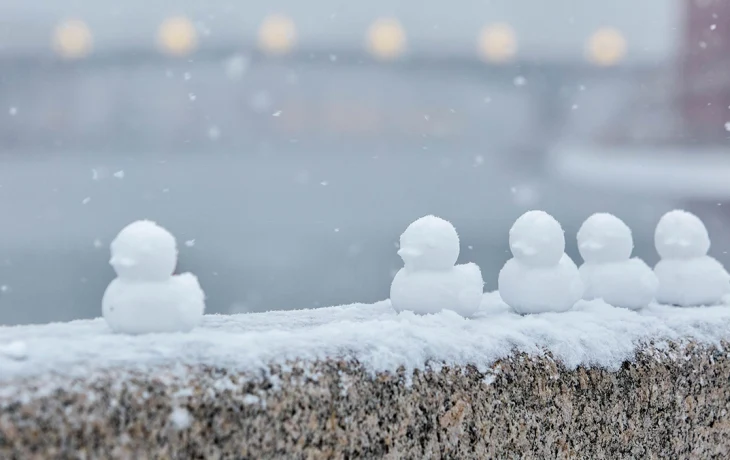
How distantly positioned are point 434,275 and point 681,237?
Answer: 37.5 inches

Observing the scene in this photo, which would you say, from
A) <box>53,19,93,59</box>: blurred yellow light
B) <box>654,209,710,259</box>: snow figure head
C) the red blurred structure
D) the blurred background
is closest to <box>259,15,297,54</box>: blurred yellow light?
the blurred background

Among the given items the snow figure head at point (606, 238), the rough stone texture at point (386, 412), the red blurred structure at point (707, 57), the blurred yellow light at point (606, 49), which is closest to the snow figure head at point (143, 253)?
the rough stone texture at point (386, 412)

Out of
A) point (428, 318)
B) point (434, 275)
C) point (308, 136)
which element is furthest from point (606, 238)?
point (308, 136)

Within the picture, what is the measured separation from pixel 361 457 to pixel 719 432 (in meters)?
1.15

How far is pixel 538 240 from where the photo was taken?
203cm

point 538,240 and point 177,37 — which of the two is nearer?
point 538,240

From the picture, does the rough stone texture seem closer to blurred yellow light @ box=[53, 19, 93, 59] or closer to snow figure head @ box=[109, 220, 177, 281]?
snow figure head @ box=[109, 220, 177, 281]

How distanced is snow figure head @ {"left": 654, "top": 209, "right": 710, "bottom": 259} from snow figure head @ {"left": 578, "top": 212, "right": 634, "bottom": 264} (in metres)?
0.18

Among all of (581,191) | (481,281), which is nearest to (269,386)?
(481,281)

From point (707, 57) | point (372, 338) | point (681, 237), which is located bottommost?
point (372, 338)

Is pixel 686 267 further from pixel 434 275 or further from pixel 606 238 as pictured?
pixel 434 275

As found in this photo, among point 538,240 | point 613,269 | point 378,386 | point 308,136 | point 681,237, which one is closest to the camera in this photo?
point 378,386

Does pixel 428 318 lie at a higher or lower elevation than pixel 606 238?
lower

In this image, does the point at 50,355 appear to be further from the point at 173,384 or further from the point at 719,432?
the point at 719,432
